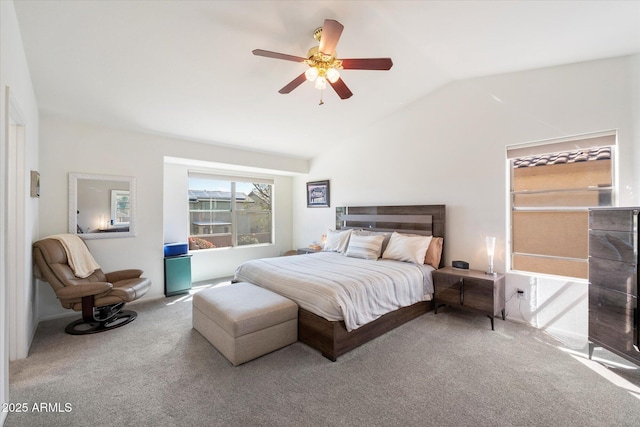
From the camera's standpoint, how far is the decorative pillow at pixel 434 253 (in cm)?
388

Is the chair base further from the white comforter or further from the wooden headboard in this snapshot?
the wooden headboard

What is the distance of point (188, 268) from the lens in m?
4.59

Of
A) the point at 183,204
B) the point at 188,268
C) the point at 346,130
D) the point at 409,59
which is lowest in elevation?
the point at 188,268

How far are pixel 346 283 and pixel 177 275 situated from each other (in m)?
3.09

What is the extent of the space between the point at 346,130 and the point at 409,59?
1.88 meters

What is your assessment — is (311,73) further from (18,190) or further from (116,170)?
(116,170)

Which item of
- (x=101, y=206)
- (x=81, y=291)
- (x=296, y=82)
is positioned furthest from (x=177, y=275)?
(x=296, y=82)

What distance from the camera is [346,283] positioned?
110 inches

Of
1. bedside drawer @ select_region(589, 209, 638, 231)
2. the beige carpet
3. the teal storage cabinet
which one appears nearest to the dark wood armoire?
bedside drawer @ select_region(589, 209, 638, 231)

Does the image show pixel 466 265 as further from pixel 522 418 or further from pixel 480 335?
pixel 522 418

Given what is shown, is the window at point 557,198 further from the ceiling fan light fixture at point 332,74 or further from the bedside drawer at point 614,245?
the ceiling fan light fixture at point 332,74

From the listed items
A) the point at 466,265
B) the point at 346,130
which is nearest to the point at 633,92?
the point at 466,265

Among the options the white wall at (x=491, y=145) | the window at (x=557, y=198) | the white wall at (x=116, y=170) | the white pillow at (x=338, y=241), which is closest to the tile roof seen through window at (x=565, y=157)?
the window at (x=557, y=198)

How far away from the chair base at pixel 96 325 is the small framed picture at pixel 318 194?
3.78 m
